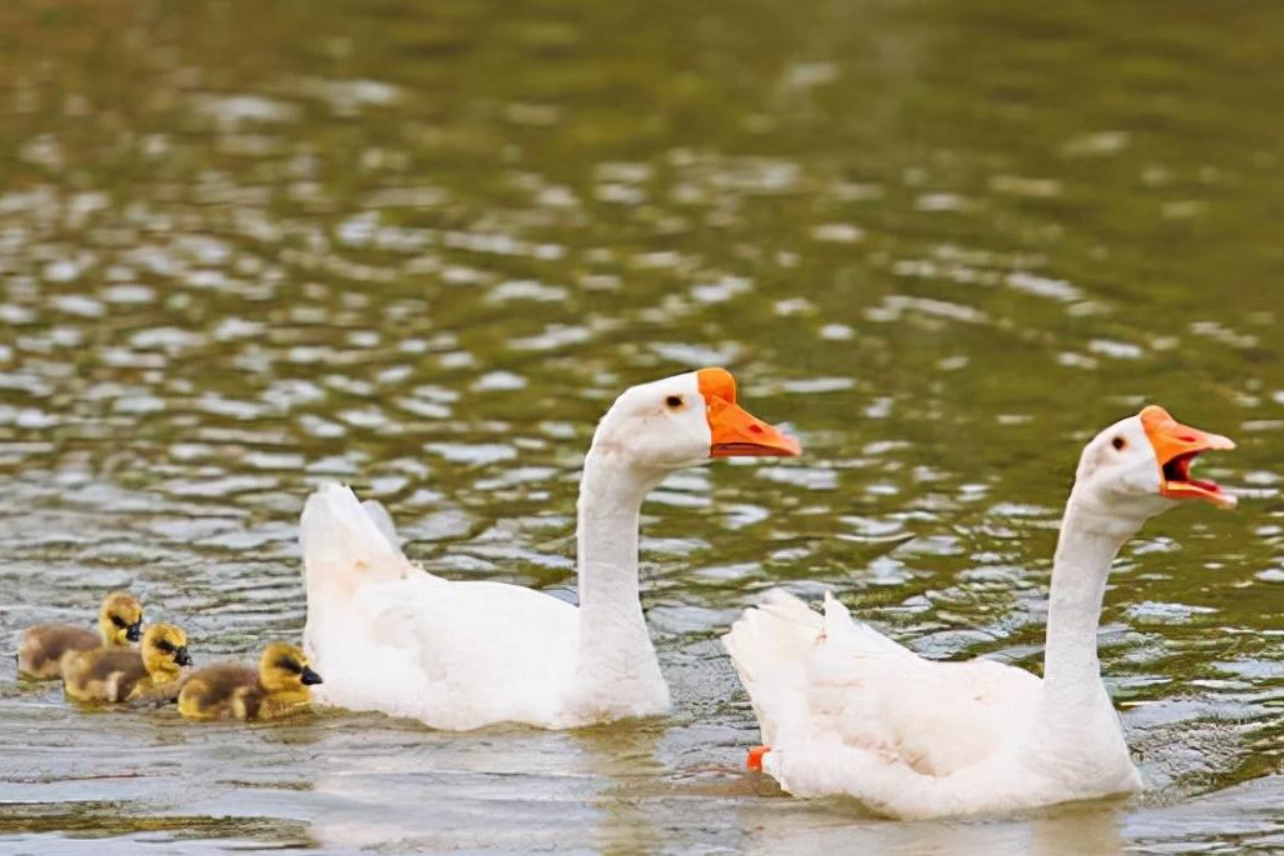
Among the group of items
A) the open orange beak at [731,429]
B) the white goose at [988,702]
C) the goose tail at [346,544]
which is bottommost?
the white goose at [988,702]

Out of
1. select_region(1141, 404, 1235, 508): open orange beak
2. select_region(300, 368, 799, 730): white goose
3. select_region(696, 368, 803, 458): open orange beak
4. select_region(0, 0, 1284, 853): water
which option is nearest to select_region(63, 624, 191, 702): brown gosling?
select_region(0, 0, 1284, 853): water

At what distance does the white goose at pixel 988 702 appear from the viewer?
1014 cm

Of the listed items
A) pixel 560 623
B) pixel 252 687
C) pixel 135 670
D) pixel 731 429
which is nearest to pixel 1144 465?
pixel 731 429

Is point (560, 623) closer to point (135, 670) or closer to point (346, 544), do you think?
point (346, 544)

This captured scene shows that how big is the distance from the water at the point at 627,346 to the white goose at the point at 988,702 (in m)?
0.16

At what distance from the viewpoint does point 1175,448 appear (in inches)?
392

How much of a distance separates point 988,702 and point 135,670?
4256 mm

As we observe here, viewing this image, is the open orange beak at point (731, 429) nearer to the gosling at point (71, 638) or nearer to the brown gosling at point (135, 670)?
the brown gosling at point (135, 670)

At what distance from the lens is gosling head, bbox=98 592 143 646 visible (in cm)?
1302

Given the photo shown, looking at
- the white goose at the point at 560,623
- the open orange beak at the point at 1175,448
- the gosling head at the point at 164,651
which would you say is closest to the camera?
the open orange beak at the point at 1175,448

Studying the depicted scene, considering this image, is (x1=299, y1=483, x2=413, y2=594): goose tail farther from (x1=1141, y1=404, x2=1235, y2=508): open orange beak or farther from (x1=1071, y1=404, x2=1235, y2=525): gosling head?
(x1=1141, y1=404, x2=1235, y2=508): open orange beak

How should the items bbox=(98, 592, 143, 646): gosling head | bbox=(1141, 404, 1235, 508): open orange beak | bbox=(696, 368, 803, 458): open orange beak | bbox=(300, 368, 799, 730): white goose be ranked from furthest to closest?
bbox=(98, 592, 143, 646): gosling head → bbox=(300, 368, 799, 730): white goose → bbox=(696, 368, 803, 458): open orange beak → bbox=(1141, 404, 1235, 508): open orange beak

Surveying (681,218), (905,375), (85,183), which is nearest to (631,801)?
(905,375)

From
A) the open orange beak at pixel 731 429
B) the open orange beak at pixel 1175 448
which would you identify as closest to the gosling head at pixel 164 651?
the open orange beak at pixel 731 429
